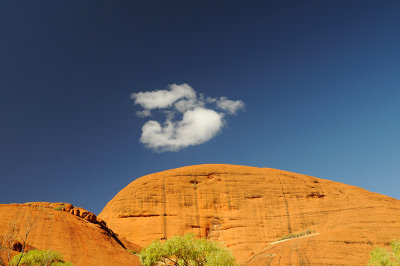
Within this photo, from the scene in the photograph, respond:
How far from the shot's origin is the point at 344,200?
2253 inches

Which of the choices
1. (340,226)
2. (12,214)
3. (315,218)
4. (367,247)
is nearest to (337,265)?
(367,247)

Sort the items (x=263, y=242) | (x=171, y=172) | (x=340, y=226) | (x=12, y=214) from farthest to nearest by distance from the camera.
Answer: (x=171, y=172)
(x=263, y=242)
(x=340, y=226)
(x=12, y=214)

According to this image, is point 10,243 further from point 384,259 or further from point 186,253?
point 384,259

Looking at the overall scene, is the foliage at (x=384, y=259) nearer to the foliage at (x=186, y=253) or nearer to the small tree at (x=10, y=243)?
the foliage at (x=186, y=253)

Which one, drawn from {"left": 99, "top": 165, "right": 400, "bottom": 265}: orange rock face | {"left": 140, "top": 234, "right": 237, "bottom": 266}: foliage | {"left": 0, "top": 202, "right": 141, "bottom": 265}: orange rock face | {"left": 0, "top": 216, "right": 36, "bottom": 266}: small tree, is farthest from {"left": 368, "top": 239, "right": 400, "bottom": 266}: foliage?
{"left": 0, "top": 216, "right": 36, "bottom": 266}: small tree

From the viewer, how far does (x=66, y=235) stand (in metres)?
30.8

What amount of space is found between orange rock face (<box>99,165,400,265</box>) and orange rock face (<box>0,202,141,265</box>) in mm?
18284

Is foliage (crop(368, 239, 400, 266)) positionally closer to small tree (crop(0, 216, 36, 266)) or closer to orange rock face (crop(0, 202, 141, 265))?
orange rock face (crop(0, 202, 141, 265))

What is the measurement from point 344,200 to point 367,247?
23.5 m

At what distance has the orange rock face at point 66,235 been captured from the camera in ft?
94.6

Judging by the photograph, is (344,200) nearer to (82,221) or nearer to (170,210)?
(170,210)

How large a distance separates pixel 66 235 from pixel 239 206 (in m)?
33.5

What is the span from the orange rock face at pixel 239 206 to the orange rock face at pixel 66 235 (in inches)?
720

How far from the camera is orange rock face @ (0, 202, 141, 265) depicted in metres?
28.8
